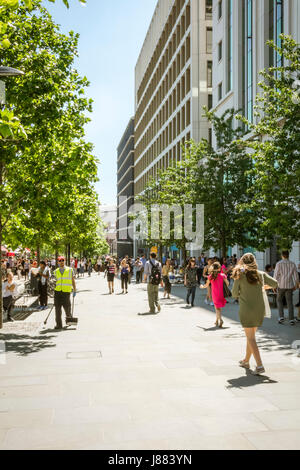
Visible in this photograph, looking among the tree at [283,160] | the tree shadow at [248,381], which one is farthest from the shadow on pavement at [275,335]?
the tree at [283,160]

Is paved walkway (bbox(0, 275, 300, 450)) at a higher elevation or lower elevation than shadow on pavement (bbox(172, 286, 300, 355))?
higher

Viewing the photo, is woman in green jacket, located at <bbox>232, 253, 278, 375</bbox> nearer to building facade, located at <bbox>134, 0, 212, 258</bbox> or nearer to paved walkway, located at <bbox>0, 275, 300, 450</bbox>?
paved walkway, located at <bbox>0, 275, 300, 450</bbox>

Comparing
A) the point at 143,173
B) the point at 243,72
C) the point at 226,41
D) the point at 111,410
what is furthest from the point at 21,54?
the point at 143,173

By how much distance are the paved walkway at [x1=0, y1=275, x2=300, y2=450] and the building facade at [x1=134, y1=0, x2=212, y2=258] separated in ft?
87.3

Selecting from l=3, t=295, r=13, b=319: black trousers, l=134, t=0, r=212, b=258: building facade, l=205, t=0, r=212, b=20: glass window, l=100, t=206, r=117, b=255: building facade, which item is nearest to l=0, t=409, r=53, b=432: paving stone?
l=3, t=295, r=13, b=319: black trousers

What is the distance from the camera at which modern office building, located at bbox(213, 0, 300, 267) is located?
26.0m

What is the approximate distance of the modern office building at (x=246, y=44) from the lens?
25984 millimetres

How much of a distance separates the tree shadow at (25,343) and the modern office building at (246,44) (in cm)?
1586

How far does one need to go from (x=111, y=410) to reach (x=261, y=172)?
10616mm

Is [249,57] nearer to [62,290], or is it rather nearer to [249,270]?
[62,290]

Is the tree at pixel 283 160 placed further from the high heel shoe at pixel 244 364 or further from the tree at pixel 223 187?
the tree at pixel 223 187

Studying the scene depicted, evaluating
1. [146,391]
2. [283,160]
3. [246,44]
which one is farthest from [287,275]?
[246,44]

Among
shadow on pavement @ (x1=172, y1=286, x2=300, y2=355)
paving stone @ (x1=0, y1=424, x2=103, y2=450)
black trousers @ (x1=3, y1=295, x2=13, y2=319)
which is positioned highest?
black trousers @ (x1=3, y1=295, x2=13, y2=319)

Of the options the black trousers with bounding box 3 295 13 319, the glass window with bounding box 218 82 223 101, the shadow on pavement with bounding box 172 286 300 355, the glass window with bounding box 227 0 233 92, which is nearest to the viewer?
the shadow on pavement with bounding box 172 286 300 355
